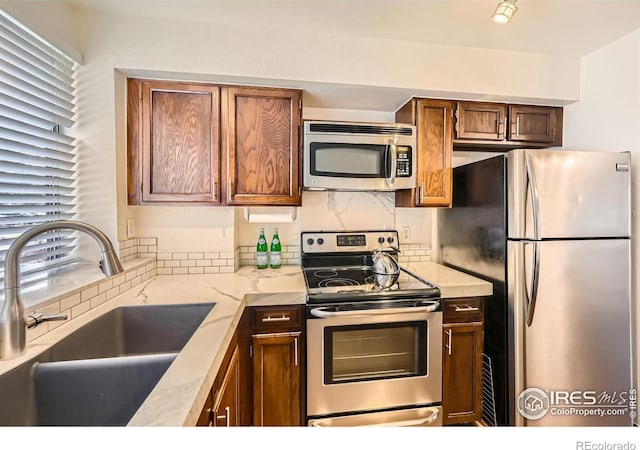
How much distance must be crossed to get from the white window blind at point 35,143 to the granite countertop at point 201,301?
42 centimetres

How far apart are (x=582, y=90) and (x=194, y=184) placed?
266 cm

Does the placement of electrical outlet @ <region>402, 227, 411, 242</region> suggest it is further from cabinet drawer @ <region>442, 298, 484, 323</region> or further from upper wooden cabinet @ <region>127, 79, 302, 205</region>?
upper wooden cabinet @ <region>127, 79, 302, 205</region>

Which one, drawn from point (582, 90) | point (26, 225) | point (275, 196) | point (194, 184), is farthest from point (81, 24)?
point (582, 90)

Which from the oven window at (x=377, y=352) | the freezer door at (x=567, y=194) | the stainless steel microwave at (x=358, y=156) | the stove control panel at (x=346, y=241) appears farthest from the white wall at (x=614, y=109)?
the stove control panel at (x=346, y=241)

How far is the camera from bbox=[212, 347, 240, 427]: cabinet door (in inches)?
37.1

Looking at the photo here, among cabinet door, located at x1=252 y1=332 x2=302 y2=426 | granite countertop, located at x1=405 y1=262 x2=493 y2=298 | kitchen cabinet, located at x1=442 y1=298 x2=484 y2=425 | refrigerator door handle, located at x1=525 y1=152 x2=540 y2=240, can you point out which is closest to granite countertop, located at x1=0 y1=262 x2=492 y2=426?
granite countertop, located at x1=405 y1=262 x2=493 y2=298

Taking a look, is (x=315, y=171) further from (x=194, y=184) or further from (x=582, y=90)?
(x=582, y=90)

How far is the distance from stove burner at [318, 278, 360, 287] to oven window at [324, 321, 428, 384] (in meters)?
0.26

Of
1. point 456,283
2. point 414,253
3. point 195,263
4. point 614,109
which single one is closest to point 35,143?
point 195,263

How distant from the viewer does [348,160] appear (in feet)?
6.07

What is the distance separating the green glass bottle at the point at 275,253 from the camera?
2.14 metres

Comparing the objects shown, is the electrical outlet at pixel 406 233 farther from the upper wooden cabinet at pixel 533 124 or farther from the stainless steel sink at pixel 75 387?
the stainless steel sink at pixel 75 387

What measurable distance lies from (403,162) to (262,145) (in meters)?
0.92

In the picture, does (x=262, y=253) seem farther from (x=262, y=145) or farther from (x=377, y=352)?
(x=377, y=352)
